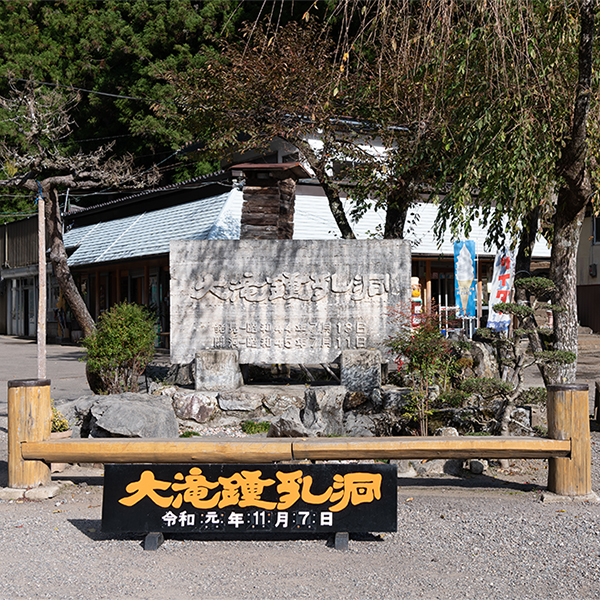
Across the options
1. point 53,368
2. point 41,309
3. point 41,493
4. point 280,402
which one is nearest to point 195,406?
point 280,402

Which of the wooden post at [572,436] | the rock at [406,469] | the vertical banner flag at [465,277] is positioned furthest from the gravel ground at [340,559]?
the vertical banner flag at [465,277]

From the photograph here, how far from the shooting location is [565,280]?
8633 millimetres

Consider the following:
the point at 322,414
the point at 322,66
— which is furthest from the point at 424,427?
the point at 322,66

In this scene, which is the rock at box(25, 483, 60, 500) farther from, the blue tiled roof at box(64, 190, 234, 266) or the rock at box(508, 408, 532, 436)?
the blue tiled roof at box(64, 190, 234, 266)

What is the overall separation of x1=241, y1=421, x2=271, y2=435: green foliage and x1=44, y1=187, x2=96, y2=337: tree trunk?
8.77 metres

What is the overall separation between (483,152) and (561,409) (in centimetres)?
343

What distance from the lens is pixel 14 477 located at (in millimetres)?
5938

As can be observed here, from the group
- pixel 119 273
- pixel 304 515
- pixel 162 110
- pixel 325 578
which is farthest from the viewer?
pixel 119 273

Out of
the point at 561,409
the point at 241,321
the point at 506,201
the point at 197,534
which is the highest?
the point at 506,201

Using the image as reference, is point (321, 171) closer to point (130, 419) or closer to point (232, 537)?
point (130, 419)

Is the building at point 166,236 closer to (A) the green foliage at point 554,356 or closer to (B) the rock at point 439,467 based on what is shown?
(A) the green foliage at point 554,356

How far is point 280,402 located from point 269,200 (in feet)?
11.0

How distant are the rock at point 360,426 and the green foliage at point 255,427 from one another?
41.8 inches

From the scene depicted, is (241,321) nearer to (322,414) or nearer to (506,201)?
(322,414)
